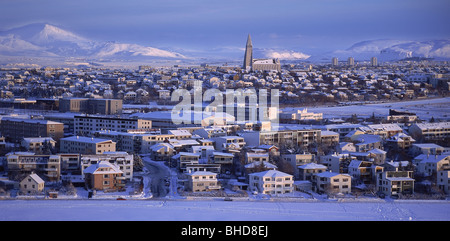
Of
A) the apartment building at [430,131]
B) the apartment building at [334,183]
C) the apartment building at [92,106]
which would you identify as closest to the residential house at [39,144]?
the apartment building at [334,183]

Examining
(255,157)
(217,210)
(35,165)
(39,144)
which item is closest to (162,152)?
(255,157)

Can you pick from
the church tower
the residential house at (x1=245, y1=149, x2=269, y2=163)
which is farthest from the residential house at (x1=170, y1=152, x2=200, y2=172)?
the church tower

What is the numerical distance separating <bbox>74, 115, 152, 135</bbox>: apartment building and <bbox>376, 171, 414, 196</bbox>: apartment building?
3970 mm

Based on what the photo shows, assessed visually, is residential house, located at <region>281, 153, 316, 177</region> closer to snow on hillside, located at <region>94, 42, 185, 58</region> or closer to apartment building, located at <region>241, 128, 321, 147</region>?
apartment building, located at <region>241, 128, 321, 147</region>

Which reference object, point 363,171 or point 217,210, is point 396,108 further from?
point 217,210

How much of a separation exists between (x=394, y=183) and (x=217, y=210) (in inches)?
66.6

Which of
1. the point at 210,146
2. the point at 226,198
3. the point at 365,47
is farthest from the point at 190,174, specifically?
the point at 365,47

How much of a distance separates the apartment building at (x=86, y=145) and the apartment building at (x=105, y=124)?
1.41 metres

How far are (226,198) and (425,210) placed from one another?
4.74 ft

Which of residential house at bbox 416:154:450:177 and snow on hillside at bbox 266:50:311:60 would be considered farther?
snow on hillside at bbox 266:50:311:60

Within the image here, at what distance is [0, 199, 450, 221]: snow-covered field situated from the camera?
4.70 meters

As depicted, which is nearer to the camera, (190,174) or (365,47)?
(190,174)
